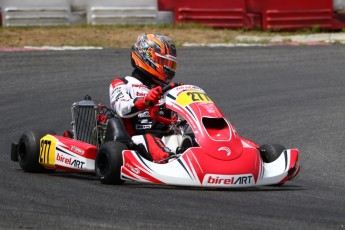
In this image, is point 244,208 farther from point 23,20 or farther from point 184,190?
point 23,20

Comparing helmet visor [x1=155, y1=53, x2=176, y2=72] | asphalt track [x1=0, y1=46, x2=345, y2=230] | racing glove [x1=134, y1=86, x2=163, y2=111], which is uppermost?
helmet visor [x1=155, y1=53, x2=176, y2=72]

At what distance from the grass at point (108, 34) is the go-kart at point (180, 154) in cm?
680

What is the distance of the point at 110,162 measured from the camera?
668cm

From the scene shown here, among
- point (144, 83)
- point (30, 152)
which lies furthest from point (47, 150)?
point (144, 83)

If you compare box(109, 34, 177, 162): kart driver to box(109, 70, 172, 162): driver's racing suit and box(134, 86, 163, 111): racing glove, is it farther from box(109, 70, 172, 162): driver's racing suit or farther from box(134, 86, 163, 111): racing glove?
box(134, 86, 163, 111): racing glove

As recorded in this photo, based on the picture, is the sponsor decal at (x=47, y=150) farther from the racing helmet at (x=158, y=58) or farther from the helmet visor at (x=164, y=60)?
the helmet visor at (x=164, y=60)

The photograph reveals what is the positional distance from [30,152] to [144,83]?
39.6 inches

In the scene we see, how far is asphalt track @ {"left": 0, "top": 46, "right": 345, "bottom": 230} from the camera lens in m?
5.37

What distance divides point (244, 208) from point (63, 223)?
3.75 feet

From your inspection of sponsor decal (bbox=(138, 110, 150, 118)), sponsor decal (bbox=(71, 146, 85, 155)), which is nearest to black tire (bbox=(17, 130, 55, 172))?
sponsor decal (bbox=(71, 146, 85, 155))

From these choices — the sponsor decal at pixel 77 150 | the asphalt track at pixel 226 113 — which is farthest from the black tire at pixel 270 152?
the sponsor decal at pixel 77 150

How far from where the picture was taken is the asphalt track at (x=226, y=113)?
537 cm

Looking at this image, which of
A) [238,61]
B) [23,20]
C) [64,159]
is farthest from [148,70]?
[23,20]

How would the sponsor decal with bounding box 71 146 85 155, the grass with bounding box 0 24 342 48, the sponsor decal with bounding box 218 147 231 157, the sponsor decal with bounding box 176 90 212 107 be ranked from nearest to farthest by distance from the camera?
the sponsor decal with bounding box 218 147 231 157
the sponsor decal with bounding box 176 90 212 107
the sponsor decal with bounding box 71 146 85 155
the grass with bounding box 0 24 342 48
